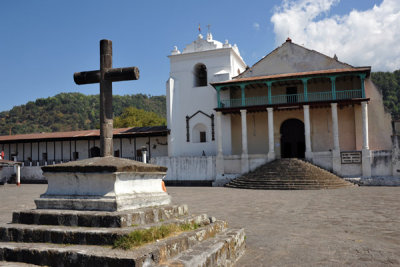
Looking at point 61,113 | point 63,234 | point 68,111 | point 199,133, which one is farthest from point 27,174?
point 68,111

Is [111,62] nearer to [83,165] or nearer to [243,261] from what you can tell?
[83,165]

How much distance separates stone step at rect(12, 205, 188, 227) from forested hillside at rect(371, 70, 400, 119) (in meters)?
52.7

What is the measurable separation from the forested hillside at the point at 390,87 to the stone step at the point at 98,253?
52973 millimetres

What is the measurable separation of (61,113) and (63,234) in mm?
79398

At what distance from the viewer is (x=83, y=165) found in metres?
4.50

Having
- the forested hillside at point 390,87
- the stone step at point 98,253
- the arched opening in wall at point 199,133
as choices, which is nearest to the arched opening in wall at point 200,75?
Result: the arched opening in wall at point 199,133

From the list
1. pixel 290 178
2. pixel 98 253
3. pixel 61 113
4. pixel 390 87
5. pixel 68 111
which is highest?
pixel 68 111

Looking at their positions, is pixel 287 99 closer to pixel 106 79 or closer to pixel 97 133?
pixel 97 133

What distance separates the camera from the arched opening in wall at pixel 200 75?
2636 cm

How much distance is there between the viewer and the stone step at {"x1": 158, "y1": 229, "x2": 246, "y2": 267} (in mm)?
3604

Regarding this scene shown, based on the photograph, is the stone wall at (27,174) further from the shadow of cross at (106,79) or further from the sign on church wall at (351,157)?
the shadow of cross at (106,79)

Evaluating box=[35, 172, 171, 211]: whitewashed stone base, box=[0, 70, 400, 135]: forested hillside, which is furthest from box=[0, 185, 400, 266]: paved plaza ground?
box=[0, 70, 400, 135]: forested hillside

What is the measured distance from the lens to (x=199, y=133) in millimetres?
25812

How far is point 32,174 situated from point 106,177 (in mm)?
27759
